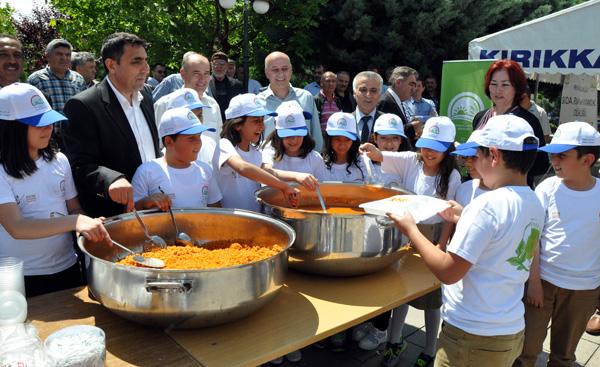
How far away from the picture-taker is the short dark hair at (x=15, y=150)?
170cm

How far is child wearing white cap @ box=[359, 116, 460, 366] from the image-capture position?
2.40m

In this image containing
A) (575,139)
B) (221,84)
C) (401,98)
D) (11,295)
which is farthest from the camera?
(221,84)

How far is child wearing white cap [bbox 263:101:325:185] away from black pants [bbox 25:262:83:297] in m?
1.10

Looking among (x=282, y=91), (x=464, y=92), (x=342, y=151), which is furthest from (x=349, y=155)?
(x=464, y=92)

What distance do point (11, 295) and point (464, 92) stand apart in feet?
13.8

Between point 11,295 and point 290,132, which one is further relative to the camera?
point 290,132

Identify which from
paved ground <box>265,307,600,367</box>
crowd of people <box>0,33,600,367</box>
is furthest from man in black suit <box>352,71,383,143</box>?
paved ground <box>265,307,600,367</box>

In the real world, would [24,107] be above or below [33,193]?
above

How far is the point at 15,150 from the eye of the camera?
1720 millimetres

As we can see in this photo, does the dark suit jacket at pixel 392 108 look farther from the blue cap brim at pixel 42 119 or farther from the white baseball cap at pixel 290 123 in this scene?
the blue cap brim at pixel 42 119

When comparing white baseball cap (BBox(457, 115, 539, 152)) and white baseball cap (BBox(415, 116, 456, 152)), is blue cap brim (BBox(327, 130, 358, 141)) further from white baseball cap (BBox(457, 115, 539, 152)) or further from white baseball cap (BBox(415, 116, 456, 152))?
white baseball cap (BBox(457, 115, 539, 152))

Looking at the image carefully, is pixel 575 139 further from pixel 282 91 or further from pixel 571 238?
pixel 282 91

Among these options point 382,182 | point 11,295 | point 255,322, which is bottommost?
point 255,322

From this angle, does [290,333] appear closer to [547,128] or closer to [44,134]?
[44,134]
